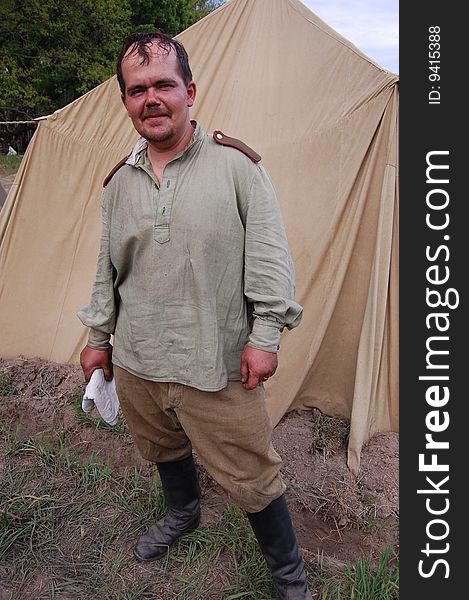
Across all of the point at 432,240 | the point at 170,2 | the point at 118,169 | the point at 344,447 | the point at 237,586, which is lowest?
the point at 237,586

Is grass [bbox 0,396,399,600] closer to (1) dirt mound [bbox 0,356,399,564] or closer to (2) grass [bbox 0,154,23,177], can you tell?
(1) dirt mound [bbox 0,356,399,564]

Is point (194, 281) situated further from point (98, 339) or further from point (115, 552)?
point (115, 552)

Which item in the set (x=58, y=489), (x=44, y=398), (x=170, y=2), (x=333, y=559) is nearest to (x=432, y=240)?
(x=333, y=559)

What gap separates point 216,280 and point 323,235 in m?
1.50

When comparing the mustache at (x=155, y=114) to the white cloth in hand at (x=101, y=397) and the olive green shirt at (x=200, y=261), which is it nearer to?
the olive green shirt at (x=200, y=261)

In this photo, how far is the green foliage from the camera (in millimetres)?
15656

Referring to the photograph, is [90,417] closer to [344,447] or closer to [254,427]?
[344,447]

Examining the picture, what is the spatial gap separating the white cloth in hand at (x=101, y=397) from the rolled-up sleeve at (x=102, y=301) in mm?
147

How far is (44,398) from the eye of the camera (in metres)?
3.57

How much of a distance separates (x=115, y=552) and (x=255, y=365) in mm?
1266

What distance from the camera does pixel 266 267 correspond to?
1693 millimetres

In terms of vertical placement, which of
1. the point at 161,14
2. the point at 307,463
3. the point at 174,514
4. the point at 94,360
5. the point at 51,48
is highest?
the point at 161,14

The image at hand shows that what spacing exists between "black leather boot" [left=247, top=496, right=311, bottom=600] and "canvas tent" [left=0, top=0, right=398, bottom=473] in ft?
2.91

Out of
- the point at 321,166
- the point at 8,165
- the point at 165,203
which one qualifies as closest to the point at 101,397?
the point at 165,203
